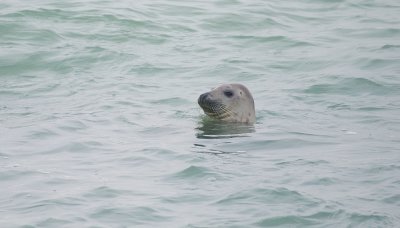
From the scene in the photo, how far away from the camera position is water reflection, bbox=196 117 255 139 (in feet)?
36.9

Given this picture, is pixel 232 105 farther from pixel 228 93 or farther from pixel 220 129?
pixel 220 129

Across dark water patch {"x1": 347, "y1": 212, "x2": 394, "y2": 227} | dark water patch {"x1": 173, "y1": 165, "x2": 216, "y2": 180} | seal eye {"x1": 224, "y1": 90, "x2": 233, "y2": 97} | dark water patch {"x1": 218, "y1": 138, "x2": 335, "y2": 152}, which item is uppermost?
dark water patch {"x1": 347, "y1": 212, "x2": 394, "y2": 227}

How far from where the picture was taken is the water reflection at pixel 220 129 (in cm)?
1125

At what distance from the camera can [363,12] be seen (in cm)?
1939

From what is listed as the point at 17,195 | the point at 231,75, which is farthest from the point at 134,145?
the point at 231,75

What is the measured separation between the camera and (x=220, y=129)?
1159 cm

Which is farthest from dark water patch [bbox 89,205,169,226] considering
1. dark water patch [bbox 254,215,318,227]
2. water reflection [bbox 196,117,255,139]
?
water reflection [bbox 196,117,255,139]

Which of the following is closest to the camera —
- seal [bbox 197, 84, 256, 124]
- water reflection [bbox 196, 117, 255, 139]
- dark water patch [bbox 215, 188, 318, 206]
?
dark water patch [bbox 215, 188, 318, 206]

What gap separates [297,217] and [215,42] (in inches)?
353

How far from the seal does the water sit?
0.19m

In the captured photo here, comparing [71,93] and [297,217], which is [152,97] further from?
[297,217]

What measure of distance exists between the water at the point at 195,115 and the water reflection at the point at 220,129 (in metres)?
0.02

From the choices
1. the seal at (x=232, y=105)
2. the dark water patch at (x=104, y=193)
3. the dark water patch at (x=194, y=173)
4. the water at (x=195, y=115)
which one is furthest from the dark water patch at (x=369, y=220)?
the seal at (x=232, y=105)

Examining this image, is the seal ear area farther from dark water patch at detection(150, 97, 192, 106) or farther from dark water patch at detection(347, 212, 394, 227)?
dark water patch at detection(347, 212, 394, 227)
